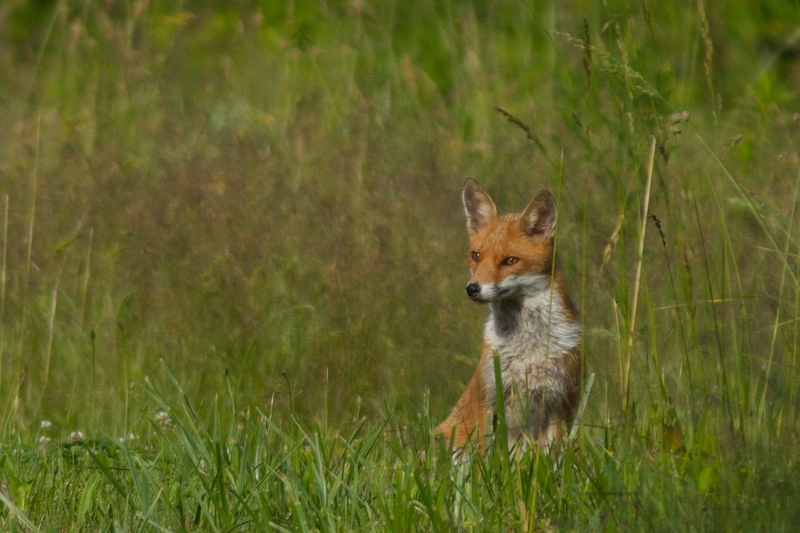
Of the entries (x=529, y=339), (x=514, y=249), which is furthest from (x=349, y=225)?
(x=529, y=339)

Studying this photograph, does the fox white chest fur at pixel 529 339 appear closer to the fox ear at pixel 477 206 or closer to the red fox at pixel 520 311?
the red fox at pixel 520 311

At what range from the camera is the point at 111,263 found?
17.4 feet

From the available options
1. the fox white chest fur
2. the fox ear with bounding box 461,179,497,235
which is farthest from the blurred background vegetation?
the fox ear with bounding box 461,179,497,235

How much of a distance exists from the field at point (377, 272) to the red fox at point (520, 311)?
0.16 meters

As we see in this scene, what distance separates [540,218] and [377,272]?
0.80 metres

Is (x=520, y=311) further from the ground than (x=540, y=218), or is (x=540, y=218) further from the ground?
(x=540, y=218)

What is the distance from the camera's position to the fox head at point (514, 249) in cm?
448

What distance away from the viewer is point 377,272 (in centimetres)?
488

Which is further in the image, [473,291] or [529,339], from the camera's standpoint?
[529,339]

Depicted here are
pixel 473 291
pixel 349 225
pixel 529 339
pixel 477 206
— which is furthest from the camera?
pixel 349 225

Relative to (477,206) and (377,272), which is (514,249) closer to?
(477,206)

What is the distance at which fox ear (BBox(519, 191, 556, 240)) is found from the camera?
447 centimetres

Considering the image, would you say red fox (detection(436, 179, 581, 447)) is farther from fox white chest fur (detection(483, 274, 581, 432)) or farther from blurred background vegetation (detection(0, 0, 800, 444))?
blurred background vegetation (detection(0, 0, 800, 444))

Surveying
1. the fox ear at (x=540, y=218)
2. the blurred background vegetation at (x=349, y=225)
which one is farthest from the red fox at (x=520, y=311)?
the blurred background vegetation at (x=349, y=225)
